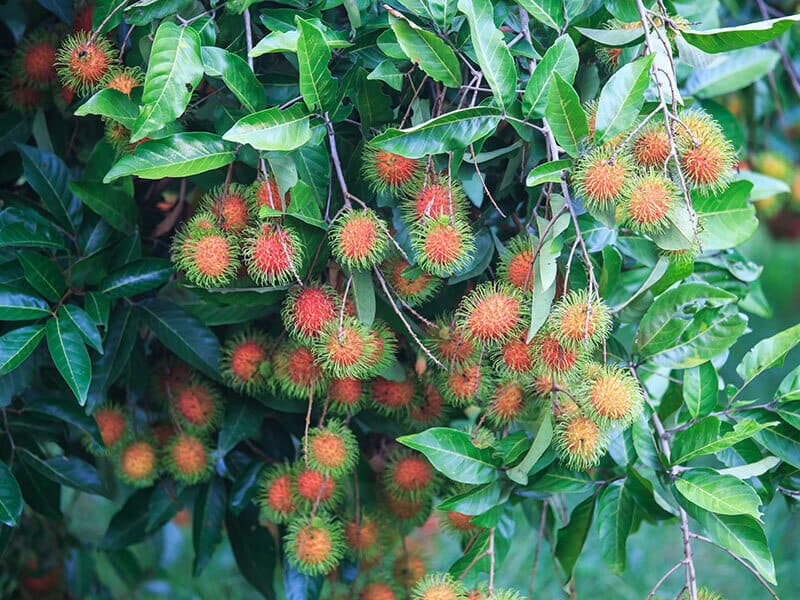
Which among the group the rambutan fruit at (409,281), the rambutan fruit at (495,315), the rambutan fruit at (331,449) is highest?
the rambutan fruit at (495,315)

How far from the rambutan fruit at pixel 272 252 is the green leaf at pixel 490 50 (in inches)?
11.4

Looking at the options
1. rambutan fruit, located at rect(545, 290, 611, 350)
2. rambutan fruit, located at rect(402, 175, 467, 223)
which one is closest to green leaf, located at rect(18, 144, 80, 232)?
rambutan fruit, located at rect(402, 175, 467, 223)

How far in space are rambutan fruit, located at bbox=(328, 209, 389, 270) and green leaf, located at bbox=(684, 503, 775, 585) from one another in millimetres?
524

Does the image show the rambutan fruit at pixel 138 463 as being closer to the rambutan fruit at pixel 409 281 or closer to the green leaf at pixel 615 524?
the rambutan fruit at pixel 409 281

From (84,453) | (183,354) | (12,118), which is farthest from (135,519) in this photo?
(12,118)

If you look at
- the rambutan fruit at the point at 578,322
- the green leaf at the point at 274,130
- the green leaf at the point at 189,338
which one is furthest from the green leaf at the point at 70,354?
the rambutan fruit at the point at 578,322

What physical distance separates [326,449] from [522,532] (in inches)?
78.3

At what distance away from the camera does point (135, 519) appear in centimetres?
149

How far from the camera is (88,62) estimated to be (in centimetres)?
102

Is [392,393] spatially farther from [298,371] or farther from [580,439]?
[580,439]

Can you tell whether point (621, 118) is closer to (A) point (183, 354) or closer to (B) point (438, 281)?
(B) point (438, 281)

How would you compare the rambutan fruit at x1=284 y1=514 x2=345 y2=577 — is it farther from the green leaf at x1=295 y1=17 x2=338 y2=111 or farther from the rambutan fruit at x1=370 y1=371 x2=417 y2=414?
the green leaf at x1=295 y1=17 x2=338 y2=111

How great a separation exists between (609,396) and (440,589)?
317 millimetres

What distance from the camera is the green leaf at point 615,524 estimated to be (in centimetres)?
113
